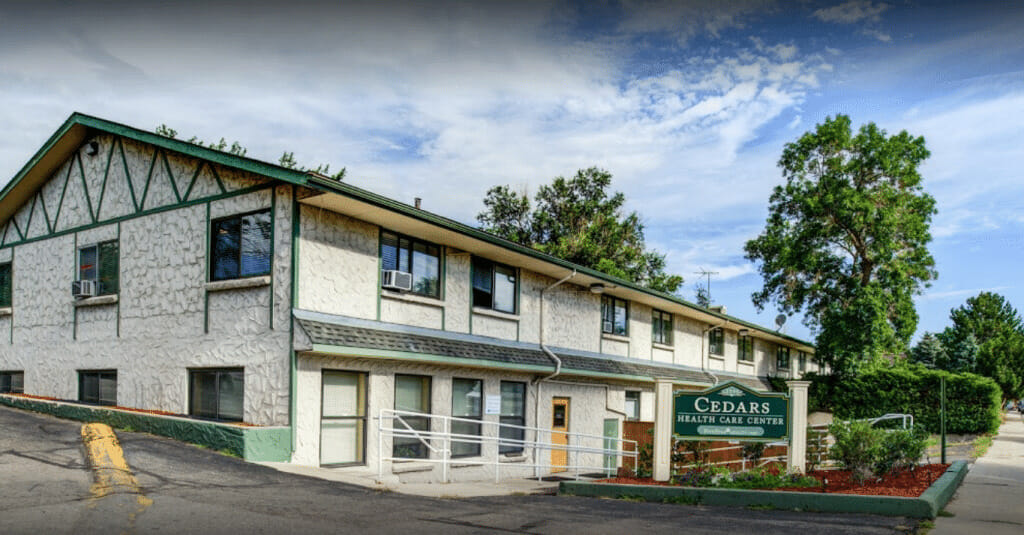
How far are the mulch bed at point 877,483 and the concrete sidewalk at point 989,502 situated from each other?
0.48 meters

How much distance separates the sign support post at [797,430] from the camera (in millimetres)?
13031

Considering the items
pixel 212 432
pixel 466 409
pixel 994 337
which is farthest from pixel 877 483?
pixel 994 337

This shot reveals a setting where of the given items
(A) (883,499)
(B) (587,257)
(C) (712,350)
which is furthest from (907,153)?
(A) (883,499)

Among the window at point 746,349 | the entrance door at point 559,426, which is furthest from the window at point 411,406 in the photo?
the window at point 746,349

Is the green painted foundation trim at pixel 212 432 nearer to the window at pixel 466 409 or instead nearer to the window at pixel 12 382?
the window at pixel 466 409

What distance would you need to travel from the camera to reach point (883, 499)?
10328mm

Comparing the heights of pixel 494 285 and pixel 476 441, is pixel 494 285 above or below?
above

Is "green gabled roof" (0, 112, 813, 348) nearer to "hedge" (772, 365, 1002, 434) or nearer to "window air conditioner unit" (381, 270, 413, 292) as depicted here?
"window air conditioner unit" (381, 270, 413, 292)

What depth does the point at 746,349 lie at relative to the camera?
36.7 metres

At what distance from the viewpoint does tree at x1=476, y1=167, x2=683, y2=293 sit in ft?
154

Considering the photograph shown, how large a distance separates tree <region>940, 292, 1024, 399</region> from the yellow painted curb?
60.5m

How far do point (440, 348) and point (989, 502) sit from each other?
9893mm

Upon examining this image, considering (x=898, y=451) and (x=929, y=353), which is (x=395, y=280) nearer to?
(x=898, y=451)

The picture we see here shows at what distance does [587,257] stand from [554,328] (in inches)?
925
